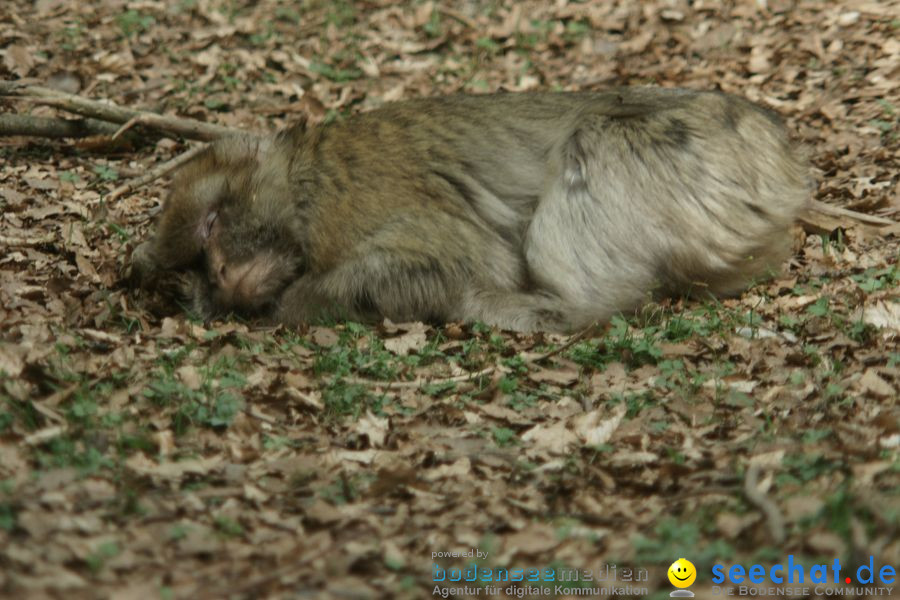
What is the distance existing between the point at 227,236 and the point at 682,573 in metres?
4.21

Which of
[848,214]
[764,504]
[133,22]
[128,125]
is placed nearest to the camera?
[764,504]

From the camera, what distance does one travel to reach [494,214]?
718cm

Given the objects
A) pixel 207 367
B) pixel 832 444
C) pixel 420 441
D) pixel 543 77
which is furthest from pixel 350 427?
pixel 543 77

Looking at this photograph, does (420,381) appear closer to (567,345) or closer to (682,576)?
(567,345)

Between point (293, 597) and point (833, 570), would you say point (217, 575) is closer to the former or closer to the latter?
point (293, 597)

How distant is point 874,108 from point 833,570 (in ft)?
22.2

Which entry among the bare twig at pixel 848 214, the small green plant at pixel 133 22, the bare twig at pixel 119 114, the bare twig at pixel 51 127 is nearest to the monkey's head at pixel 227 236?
the bare twig at pixel 119 114

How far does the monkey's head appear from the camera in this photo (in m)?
6.96

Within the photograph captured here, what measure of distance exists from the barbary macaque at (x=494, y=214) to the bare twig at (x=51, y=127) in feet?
8.39

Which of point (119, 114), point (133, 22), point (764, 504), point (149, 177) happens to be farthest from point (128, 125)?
point (764, 504)

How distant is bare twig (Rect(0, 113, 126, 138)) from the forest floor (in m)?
0.17

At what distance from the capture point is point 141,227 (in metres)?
8.16

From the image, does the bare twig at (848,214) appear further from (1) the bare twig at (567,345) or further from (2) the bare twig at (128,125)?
(2) the bare twig at (128,125)

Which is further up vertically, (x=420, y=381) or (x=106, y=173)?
(x=106, y=173)
